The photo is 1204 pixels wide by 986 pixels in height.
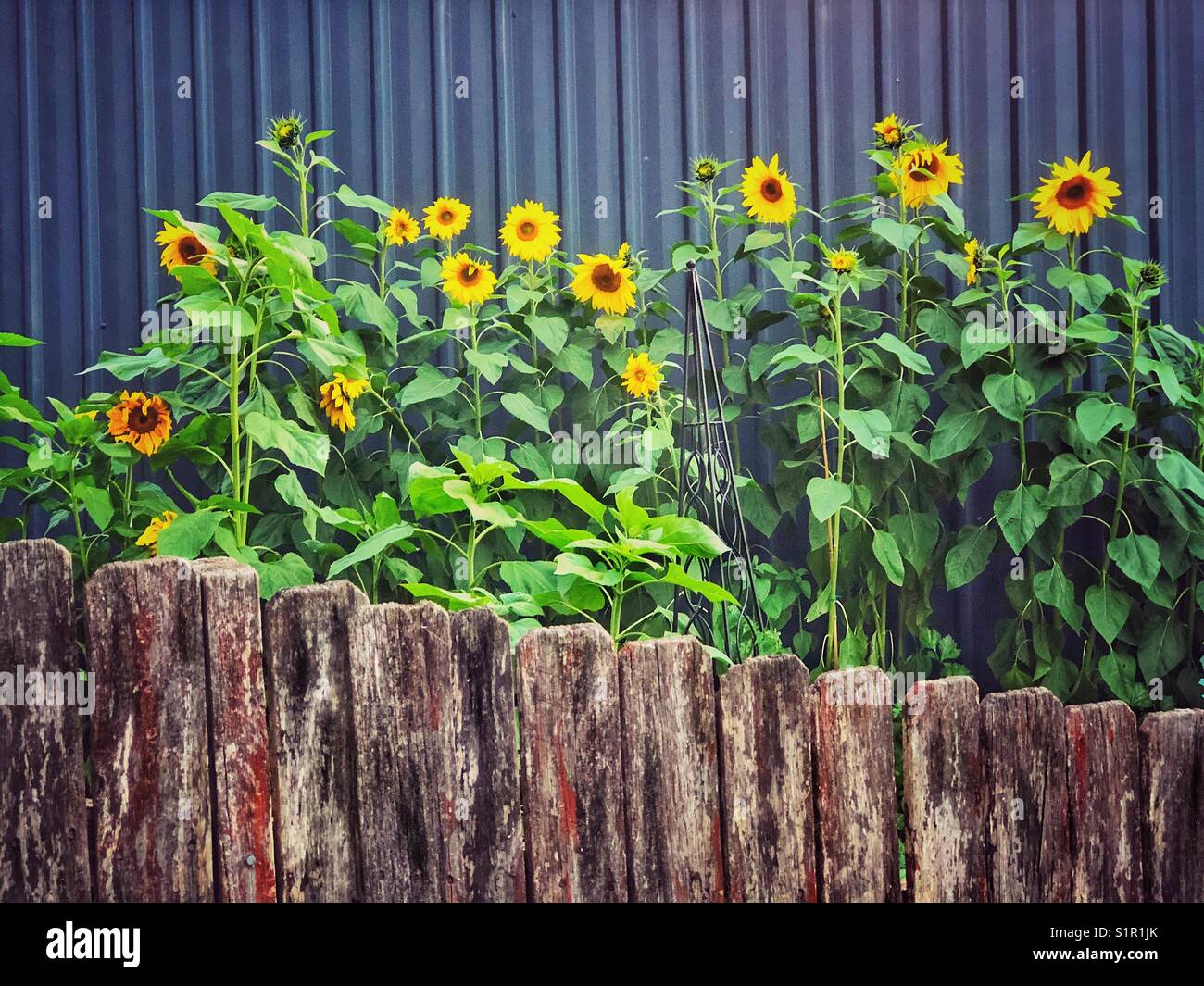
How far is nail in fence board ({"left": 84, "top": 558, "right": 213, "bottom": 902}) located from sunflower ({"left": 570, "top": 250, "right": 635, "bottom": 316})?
67.0 inches

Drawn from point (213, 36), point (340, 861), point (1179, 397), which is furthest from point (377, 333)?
point (1179, 397)

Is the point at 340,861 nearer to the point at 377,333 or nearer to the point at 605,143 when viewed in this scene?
the point at 377,333

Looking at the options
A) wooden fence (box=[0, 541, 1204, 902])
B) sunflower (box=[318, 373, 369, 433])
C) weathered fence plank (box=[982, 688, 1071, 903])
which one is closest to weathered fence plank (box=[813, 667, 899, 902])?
wooden fence (box=[0, 541, 1204, 902])

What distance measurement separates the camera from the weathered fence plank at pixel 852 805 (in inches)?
66.4

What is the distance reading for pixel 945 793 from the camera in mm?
1695

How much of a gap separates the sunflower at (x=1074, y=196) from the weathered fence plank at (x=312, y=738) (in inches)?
94.2

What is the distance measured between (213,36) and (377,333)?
156 cm

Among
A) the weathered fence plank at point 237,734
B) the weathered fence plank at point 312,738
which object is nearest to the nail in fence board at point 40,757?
the weathered fence plank at point 237,734

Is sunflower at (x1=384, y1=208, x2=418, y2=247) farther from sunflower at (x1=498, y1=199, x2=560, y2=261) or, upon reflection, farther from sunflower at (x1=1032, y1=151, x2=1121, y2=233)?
sunflower at (x1=1032, y1=151, x2=1121, y2=233)

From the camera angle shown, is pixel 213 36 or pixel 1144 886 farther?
pixel 213 36

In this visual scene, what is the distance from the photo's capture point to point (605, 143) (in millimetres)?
3596

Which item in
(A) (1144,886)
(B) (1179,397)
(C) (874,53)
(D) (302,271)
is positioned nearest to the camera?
(A) (1144,886)

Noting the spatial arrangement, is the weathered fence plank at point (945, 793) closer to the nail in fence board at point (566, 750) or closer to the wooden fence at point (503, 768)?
the wooden fence at point (503, 768)
